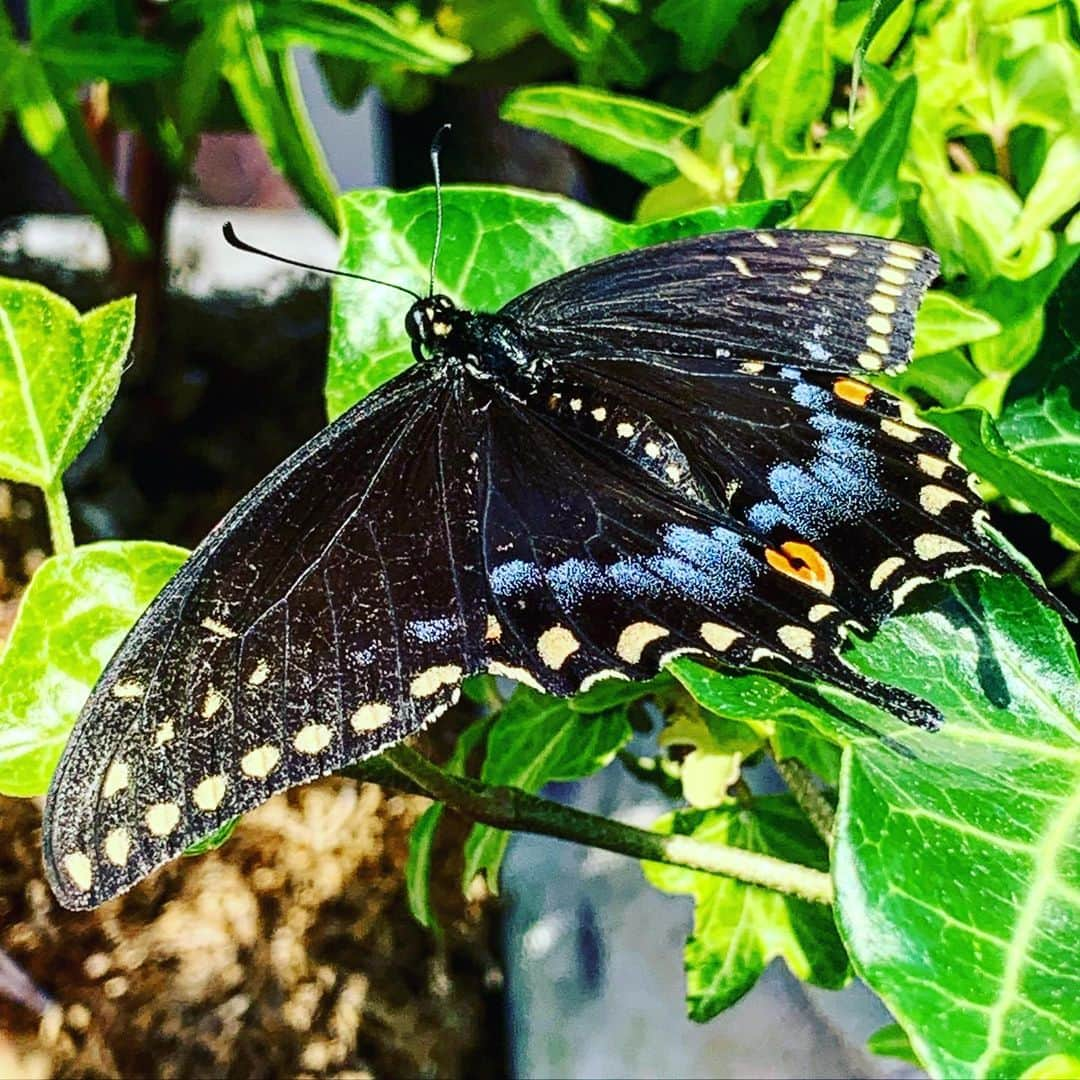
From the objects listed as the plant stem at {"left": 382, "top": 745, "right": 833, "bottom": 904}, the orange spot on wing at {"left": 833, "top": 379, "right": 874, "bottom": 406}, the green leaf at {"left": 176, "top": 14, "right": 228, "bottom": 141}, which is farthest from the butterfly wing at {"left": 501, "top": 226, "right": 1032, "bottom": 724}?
the green leaf at {"left": 176, "top": 14, "right": 228, "bottom": 141}

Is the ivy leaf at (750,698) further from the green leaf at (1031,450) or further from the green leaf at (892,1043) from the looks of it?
the green leaf at (892,1043)

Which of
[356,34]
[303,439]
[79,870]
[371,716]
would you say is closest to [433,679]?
[371,716]

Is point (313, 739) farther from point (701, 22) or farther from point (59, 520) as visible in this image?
point (701, 22)

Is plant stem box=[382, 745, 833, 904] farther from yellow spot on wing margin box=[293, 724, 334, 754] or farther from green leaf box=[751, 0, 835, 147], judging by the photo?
green leaf box=[751, 0, 835, 147]

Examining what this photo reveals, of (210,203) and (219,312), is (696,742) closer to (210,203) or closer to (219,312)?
(219,312)

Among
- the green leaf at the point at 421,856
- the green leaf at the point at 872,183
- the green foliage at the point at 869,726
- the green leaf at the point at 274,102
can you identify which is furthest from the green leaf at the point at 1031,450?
the green leaf at the point at 274,102

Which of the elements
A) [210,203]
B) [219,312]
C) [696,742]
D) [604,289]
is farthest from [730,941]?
[210,203]
